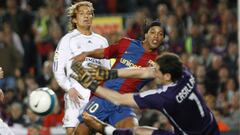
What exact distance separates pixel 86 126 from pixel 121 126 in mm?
471

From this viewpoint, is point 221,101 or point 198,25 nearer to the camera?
point 221,101

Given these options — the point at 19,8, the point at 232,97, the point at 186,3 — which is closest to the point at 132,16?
the point at 186,3

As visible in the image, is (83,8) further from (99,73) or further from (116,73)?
(99,73)

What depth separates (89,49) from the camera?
45.0 feet

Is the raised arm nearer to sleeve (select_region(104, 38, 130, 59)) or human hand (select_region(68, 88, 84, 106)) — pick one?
sleeve (select_region(104, 38, 130, 59))

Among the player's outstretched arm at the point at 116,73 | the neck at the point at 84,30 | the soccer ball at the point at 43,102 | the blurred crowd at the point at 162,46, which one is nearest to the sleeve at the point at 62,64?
the neck at the point at 84,30

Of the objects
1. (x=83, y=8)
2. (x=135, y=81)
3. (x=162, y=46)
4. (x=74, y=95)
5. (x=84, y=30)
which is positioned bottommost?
(x=162, y=46)

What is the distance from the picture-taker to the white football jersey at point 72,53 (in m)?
13.6

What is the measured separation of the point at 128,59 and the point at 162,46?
6020mm

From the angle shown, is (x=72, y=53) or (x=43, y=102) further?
(x=43, y=102)

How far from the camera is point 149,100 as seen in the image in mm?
11055

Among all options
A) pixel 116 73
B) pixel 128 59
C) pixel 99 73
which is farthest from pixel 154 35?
pixel 99 73

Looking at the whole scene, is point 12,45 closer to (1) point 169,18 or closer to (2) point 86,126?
(1) point 169,18

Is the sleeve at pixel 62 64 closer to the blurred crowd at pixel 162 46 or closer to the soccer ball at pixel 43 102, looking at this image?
the soccer ball at pixel 43 102
